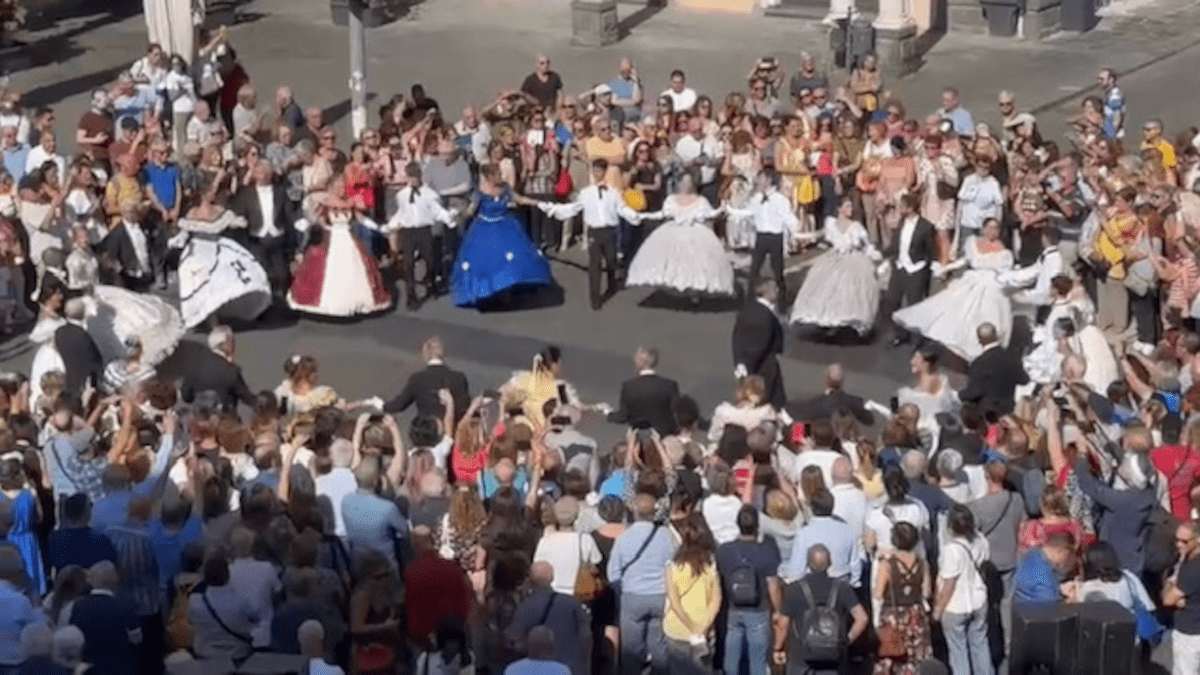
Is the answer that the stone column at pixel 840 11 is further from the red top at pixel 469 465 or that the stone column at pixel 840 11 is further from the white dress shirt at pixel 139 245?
the red top at pixel 469 465

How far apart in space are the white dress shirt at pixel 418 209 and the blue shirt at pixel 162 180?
6.64 feet

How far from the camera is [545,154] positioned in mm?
21172

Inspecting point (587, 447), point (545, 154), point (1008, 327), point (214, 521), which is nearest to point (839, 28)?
point (545, 154)

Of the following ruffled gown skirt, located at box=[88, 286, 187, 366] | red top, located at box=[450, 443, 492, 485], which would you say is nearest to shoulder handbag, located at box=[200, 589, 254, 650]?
red top, located at box=[450, 443, 492, 485]

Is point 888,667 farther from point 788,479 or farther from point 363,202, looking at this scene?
point 363,202

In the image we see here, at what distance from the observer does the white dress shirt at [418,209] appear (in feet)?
65.6

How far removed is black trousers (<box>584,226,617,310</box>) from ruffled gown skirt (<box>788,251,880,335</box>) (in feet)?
6.38

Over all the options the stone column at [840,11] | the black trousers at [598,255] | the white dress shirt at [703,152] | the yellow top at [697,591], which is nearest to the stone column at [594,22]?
the stone column at [840,11]

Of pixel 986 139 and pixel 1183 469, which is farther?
pixel 986 139

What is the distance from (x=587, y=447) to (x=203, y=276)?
6038 millimetres

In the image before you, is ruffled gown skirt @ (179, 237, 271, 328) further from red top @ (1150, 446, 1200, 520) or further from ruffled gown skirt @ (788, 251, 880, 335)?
red top @ (1150, 446, 1200, 520)

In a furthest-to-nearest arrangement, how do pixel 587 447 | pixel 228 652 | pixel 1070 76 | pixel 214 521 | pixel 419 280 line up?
pixel 1070 76 < pixel 419 280 < pixel 587 447 < pixel 214 521 < pixel 228 652

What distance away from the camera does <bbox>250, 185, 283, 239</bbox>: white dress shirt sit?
20.0m

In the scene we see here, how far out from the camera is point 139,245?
2041cm
